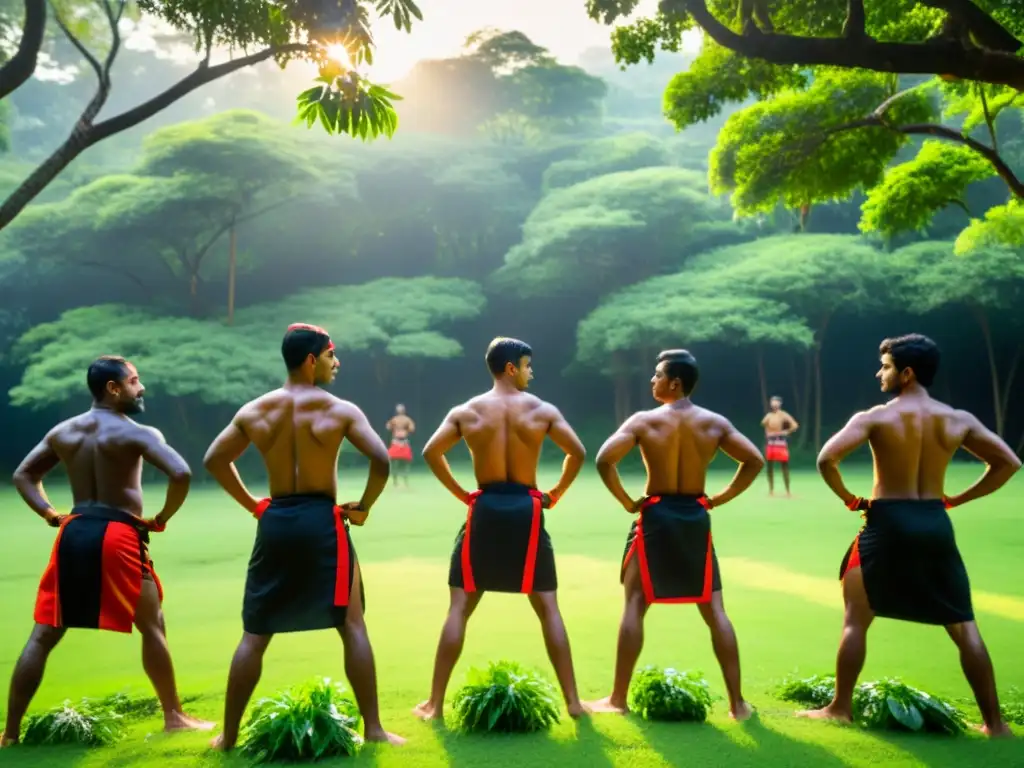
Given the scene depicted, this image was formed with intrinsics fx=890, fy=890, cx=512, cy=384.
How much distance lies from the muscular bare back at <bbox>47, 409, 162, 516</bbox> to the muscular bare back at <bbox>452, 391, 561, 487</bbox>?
125cm

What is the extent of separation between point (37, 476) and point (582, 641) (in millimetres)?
2957

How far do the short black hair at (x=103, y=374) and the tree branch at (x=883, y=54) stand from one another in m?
3.07

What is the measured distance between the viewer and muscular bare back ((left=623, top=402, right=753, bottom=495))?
3.71 metres

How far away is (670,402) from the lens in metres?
3.81

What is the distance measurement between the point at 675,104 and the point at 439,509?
22.3 feet

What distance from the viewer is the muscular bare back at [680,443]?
3711mm

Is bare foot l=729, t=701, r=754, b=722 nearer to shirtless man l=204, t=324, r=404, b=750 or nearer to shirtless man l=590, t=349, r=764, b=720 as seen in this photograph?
shirtless man l=590, t=349, r=764, b=720

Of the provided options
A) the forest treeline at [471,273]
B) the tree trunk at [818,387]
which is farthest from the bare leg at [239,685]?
the tree trunk at [818,387]

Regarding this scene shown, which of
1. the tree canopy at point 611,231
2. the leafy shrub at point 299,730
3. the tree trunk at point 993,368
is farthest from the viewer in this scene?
the tree canopy at point 611,231

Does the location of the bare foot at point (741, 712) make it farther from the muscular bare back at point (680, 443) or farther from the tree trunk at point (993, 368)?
the tree trunk at point (993, 368)

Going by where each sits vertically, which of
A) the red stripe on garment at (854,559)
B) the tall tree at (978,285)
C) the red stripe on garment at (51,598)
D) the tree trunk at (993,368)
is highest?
the tall tree at (978,285)

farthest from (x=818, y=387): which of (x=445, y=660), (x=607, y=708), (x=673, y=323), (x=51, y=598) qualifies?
(x=51, y=598)

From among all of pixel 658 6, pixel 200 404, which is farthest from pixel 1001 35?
pixel 200 404

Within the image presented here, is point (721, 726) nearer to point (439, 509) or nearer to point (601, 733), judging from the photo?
point (601, 733)
